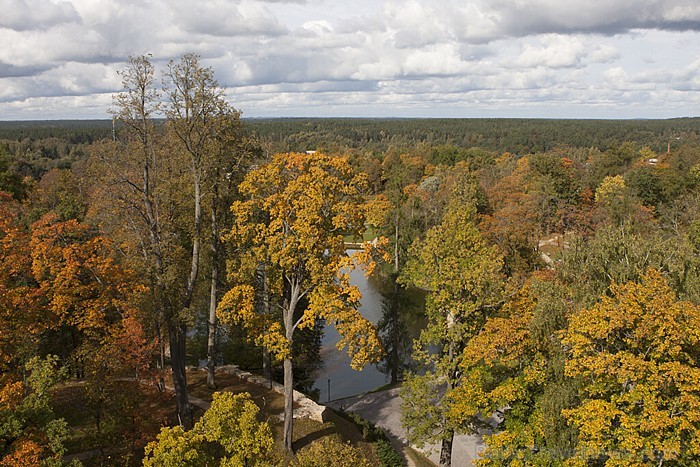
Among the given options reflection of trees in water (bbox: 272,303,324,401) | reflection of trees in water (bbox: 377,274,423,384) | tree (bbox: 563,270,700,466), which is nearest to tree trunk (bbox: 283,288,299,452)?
tree (bbox: 563,270,700,466)

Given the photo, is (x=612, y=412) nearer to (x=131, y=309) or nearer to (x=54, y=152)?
(x=131, y=309)

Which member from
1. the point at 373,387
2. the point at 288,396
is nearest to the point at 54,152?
the point at 373,387

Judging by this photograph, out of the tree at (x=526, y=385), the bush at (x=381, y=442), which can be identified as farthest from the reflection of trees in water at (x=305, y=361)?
the tree at (x=526, y=385)

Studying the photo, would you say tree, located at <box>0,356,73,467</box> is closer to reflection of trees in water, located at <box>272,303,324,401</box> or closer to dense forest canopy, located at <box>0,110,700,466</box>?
dense forest canopy, located at <box>0,110,700,466</box>

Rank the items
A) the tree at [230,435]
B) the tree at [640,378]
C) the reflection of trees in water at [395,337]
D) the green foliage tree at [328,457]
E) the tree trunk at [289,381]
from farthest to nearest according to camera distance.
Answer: the reflection of trees in water at [395,337] → the tree trunk at [289,381] → the tree at [640,378] → the green foliage tree at [328,457] → the tree at [230,435]

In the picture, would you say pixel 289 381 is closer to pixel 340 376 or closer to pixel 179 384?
pixel 179 384

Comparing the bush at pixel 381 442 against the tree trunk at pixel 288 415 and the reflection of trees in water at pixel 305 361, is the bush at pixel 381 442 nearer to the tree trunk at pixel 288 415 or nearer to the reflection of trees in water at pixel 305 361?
the tree trunk at pixel 288 415

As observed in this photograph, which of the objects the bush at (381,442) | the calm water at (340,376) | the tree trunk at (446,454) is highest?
the tree trunk at (446,454)
